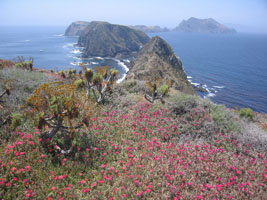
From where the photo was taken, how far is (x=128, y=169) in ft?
17.3

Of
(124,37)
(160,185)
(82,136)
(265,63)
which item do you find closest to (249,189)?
(160,185)

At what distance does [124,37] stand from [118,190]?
14055 centimetres

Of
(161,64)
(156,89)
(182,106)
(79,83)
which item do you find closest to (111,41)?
(161,64)

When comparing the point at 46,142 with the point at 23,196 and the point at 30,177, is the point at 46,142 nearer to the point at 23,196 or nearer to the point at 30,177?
the point at 30,177

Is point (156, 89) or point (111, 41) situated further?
point (111, 41)

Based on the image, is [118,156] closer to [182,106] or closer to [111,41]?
[182,106]

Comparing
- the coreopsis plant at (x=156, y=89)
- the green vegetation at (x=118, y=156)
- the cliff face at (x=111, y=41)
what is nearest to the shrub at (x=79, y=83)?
the green vegetation at (x=118, y=156)

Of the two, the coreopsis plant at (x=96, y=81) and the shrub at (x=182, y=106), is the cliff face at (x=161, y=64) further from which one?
the shrub at (x=182, y=106)

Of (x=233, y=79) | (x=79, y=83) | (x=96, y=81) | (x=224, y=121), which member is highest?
(x=96, y=81)

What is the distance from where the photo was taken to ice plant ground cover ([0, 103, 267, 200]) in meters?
4.46

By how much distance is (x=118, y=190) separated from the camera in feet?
14.9

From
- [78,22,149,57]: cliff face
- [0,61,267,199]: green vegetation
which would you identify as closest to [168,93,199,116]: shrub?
[0,61,267,199]: green vegetation

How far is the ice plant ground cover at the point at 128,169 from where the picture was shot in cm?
446

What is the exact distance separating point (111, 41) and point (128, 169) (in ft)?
404
